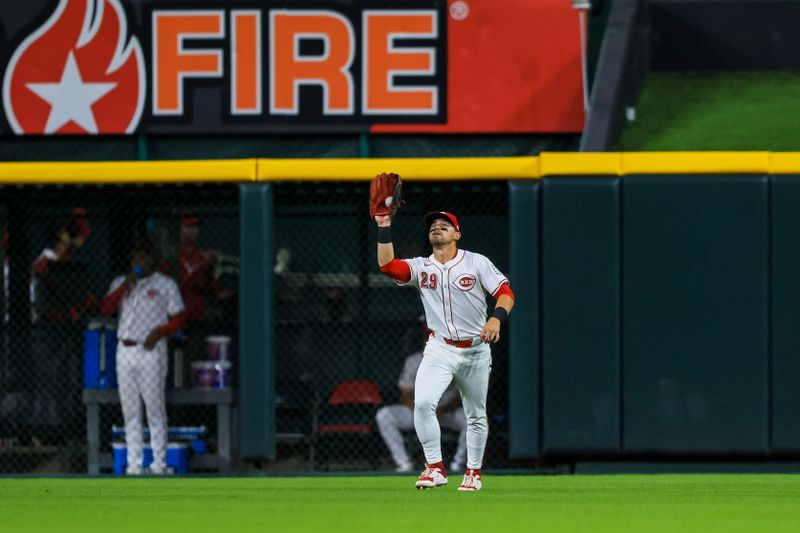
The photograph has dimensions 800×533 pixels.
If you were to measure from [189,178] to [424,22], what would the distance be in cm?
301

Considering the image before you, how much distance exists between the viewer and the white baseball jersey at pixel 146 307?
11773 mm

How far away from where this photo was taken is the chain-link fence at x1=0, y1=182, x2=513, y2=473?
468 inches

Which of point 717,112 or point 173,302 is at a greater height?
point 717,112

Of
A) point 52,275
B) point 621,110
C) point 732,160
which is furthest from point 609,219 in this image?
point 52,275

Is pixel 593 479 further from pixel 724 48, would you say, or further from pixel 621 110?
pixel 724 48

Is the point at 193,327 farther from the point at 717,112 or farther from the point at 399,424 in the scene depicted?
the point at 717,112

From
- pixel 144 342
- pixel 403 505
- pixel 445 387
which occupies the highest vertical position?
pixel 144 342

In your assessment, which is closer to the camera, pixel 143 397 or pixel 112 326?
pixel 143 397

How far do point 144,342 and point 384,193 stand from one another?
12.8 ft

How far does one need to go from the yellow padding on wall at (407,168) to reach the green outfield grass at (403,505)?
2.41 metres

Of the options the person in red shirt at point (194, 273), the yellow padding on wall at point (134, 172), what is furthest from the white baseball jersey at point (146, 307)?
the yellow padding on wall at point (134, 172)

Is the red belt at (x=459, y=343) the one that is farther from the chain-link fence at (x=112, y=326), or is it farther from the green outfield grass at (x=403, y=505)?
the chain-link fence at (x=112, y=326)

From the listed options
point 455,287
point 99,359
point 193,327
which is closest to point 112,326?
point 99,359

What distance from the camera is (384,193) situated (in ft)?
28.0
